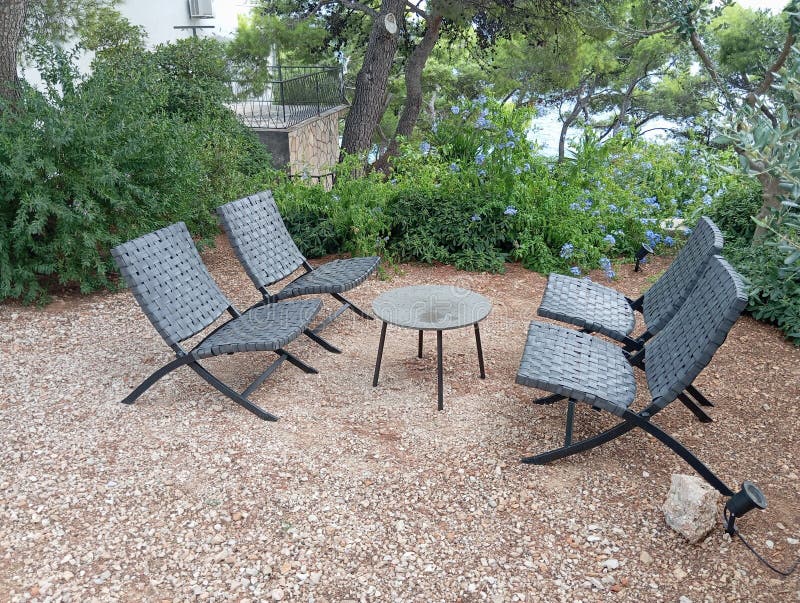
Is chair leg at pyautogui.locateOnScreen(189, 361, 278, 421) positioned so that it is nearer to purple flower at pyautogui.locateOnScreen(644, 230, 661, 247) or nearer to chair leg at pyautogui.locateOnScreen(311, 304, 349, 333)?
chair leg at pyautogui.locateOnScreen(311, 304, 349, 333)

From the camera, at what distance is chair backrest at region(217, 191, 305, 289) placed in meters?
4.36

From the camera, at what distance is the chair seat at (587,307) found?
369 cm

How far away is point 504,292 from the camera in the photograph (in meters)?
5.38

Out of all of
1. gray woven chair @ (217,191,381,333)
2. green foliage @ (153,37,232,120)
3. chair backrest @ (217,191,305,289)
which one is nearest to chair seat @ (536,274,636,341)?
gray woven chair @ (217,191,381,333)

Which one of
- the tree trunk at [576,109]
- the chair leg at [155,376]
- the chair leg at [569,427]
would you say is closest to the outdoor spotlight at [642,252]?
the chair leg at [569,427]

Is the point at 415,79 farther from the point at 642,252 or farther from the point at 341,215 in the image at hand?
the point at 642,252

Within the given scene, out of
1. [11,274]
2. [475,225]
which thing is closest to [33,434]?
[11,274]

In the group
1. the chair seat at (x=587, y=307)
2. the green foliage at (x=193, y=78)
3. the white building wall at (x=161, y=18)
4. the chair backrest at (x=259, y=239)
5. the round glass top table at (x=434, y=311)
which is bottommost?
the chair seat at (x=587, y=307)

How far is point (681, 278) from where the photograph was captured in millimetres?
3799

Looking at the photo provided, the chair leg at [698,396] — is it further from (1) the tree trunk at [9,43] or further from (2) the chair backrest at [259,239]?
(1) the tree trunk at [9,43]

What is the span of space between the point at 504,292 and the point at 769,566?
124 inches

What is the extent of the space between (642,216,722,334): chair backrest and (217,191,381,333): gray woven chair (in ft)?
6.07

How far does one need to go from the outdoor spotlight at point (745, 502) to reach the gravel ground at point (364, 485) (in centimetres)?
15

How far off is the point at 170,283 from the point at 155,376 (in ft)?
1.73
